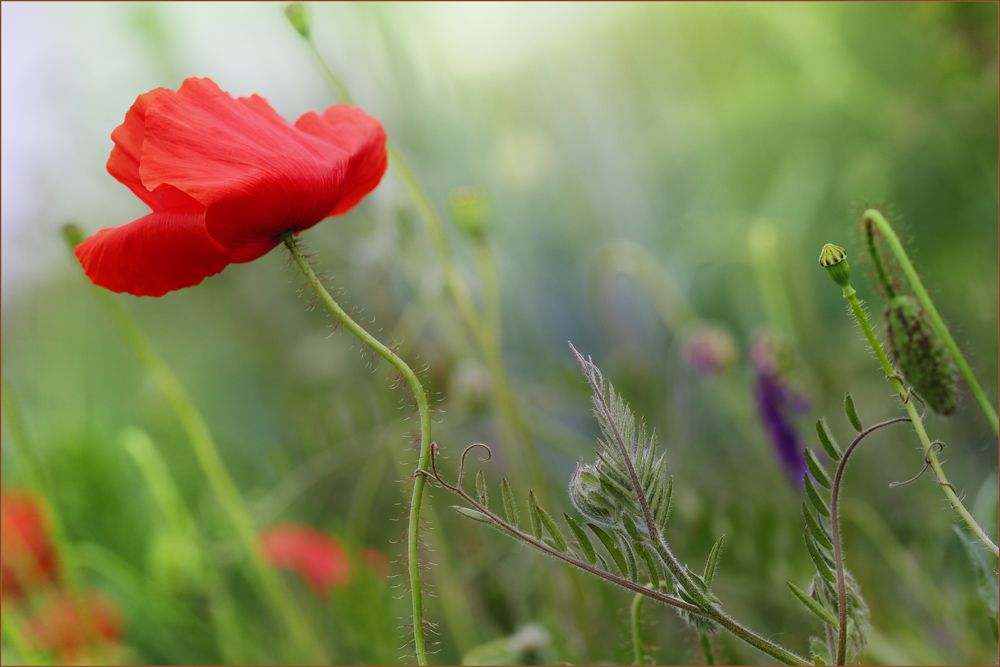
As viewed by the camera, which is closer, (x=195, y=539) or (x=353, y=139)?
(x=353, y=139)

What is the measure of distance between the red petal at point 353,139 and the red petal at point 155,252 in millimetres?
42

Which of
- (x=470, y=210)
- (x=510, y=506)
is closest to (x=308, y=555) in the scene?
(x=470, y=210)

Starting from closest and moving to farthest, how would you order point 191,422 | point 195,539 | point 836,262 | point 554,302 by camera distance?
point 836,262, point 191,422, point 195,539, point 554,302

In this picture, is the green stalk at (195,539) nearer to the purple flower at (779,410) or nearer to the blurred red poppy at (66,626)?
the blurred red poppy at (66,626)

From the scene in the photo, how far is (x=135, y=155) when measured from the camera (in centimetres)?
19

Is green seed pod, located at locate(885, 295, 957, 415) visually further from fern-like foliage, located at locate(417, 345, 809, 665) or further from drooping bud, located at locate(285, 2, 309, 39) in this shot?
drooping bud, located at locate(285, 2, 309, 39)

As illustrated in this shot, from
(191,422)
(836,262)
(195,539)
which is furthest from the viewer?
(195,539)

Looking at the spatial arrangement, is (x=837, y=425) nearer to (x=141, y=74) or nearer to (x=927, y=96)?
(x=927, y=96)

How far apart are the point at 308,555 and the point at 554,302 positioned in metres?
0.40

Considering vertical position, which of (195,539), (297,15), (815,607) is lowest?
(815,607)

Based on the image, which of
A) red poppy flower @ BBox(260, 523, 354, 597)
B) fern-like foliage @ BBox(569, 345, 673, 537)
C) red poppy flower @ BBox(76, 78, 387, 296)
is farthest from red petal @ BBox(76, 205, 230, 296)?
red poppy flower @ BBox(260, 523, 354, 597)

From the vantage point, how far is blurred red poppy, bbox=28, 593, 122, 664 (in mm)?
452

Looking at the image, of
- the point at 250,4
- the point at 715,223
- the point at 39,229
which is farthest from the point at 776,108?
the point at 39,229

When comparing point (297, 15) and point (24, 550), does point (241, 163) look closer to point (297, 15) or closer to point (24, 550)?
point (297, 15)
